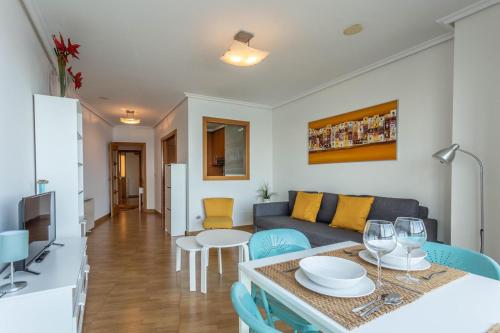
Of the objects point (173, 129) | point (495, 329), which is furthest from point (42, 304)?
point (173, 129)

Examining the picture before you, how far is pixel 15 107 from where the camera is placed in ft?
6.16

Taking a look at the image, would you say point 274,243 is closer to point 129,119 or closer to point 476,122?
point 476,122

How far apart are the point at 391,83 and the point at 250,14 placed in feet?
6.63

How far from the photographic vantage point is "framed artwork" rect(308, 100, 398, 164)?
3232 millimetres

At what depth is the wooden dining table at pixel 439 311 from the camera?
26.8 inches

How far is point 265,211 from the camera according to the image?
424 cm

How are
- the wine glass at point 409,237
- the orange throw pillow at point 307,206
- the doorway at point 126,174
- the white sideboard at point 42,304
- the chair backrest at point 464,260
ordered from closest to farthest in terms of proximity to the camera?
the wine glass at point 409,237 → the chair backrest at point 464,260 → the white sideboard at point 42,304 → the orange throw pillow at point 307,206 → the doorway at point 126,174

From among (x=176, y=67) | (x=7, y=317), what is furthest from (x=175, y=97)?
(x=7, y=317)

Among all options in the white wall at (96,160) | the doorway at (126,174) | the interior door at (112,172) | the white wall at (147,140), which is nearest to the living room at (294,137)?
the white wall at (96,160)

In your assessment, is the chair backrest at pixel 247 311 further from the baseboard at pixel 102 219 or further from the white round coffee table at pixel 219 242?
the baseboard at pixel 102 219

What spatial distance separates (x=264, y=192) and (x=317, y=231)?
7.59 feet

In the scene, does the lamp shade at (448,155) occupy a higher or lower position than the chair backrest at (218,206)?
higher

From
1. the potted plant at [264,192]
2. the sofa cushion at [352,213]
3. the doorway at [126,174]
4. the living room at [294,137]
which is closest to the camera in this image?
the living room at [294,137]

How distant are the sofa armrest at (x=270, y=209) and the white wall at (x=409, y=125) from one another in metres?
0.68
